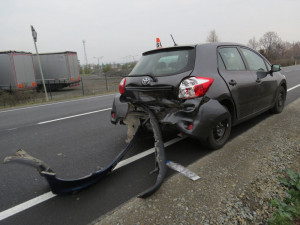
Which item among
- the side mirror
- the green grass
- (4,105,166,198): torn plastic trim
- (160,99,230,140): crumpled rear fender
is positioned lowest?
the green grass

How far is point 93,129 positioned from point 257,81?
351 centimetres

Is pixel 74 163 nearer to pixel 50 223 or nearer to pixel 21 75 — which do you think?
pixel 50 223

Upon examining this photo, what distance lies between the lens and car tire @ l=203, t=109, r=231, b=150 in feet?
10.6

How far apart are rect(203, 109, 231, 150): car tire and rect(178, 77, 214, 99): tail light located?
0.62 m

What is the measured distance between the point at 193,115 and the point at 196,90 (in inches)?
13.3

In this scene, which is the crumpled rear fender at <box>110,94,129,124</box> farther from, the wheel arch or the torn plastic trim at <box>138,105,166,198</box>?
the wheel arch

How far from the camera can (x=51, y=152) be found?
3.74m

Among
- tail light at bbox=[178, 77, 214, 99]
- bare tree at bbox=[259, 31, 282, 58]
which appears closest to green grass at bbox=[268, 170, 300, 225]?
tail light at bbox=[178, 77, 214, 99]

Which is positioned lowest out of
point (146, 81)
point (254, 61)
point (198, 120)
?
point (198, 120)

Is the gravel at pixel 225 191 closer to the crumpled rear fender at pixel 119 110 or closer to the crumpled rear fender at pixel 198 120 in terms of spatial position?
the crumpled rear fender at pixel 198 120

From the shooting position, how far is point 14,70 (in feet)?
52.0

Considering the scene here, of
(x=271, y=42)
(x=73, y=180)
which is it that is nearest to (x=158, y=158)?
(x=73, y=180)

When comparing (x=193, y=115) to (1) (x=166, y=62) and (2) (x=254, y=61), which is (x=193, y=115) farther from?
(2) (x=254, y=61)

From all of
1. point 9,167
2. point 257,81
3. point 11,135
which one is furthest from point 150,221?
point 11,135
